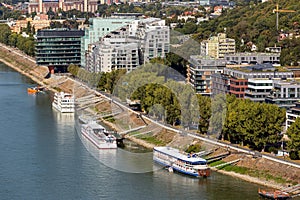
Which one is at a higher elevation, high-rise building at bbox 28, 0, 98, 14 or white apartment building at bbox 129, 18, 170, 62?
high-rise building at bbox 28, 0, 98, 14

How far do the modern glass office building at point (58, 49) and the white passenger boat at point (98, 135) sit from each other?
869 cm

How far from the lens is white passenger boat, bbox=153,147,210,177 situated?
39.5 ft

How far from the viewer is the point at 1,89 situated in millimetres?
21594

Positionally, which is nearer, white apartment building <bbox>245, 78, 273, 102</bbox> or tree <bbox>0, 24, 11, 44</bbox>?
white apartment building <bbox>245, 78, 273, 102</bbox>

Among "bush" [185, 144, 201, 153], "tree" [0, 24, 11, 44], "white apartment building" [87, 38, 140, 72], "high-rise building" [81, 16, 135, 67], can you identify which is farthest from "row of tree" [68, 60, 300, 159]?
"tree" [0, 24, 11, 44]

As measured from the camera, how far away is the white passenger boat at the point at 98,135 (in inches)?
549

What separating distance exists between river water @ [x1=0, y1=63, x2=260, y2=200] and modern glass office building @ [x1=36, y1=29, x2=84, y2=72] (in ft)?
28.9

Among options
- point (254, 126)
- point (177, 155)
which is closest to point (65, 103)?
point (177, 155)

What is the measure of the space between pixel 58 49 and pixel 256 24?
5714 mm

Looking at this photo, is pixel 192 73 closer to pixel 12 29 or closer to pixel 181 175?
pixel 181 175

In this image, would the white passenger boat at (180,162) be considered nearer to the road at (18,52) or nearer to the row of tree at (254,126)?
the row of tree at (254,126)

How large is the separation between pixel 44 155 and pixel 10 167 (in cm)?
95

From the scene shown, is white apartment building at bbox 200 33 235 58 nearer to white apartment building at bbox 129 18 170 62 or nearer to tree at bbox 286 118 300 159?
white apartment building at bbox 129 18 170 62

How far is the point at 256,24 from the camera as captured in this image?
25.8m
